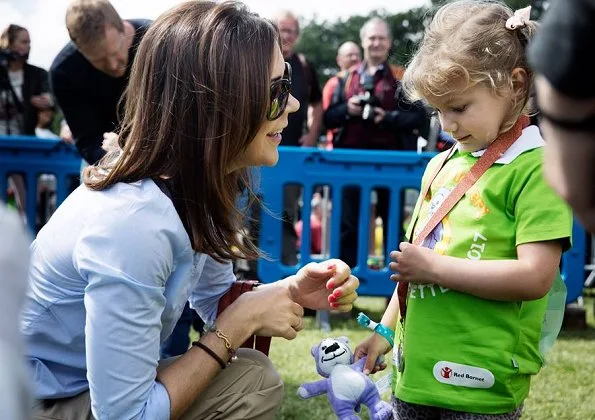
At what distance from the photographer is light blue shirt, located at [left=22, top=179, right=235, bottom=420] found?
6.42 ft

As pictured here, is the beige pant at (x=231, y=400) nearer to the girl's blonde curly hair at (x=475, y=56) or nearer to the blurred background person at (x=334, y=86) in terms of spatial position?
the girl's blonde curly hair at (x=475, y=56)

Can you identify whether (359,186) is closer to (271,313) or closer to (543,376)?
(543,376)

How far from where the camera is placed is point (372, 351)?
2488 mm

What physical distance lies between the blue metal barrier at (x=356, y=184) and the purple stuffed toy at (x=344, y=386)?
3185mm

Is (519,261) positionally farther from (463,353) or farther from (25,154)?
(25,154)

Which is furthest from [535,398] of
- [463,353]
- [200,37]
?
[200,37]

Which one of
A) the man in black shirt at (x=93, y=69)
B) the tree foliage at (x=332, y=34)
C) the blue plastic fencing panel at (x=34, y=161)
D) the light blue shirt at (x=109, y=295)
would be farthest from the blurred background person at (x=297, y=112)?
the tree foliage at (x=332, y=34)

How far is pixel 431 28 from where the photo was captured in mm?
2471

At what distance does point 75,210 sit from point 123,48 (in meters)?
2.28

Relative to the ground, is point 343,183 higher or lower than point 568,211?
lower

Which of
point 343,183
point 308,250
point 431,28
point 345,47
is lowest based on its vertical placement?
point 308,250

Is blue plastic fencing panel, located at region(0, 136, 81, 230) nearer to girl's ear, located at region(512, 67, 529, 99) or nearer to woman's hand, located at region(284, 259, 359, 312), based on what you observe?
woman's hand, located at region(284, 259, 359, 312)

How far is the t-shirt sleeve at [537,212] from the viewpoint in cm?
217

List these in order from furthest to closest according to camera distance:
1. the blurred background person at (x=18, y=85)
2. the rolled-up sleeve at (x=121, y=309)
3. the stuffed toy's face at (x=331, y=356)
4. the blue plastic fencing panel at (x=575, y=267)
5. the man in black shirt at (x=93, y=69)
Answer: the blurred background person at (x=18, y=85), the blue plastic fencing panel at (x=575, y=267), the man in black shirt at (x=93, y=69), the stuffed toy's face at (x=331, y=356), the rolled-up sleeve at (x=121, y=309)
